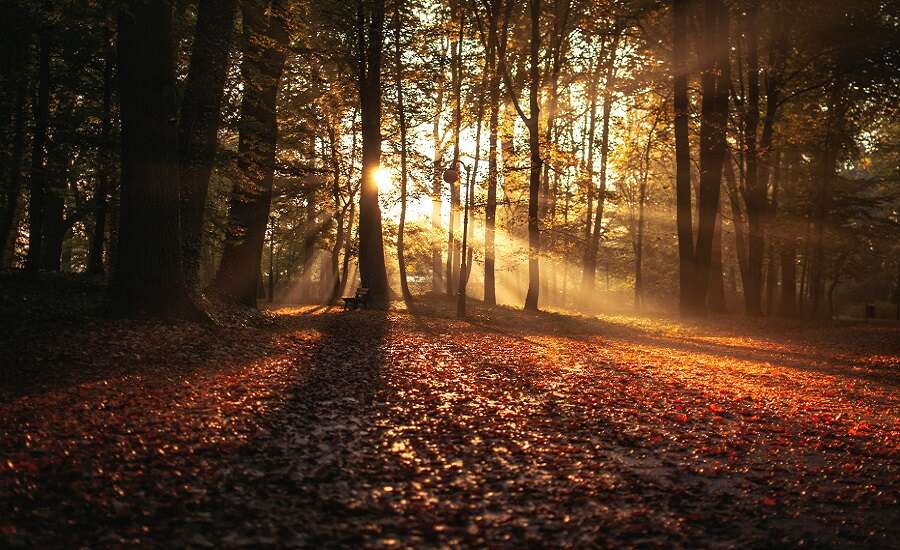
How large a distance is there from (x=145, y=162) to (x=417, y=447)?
8098mm

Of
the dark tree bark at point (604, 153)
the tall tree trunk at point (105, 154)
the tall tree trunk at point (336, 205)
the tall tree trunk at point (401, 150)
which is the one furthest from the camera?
the dark tree bark at point (604, 153)

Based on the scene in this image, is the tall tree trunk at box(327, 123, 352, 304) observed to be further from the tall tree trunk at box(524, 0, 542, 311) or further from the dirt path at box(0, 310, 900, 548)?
the dirt path at box(0, 310, 900, 548)

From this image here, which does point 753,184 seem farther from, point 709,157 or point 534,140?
point 534,140

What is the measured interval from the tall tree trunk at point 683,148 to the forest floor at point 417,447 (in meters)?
9.75

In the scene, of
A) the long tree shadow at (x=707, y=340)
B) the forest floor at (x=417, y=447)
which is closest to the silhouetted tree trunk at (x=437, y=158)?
the long tree shadow at (x=707, y=340)

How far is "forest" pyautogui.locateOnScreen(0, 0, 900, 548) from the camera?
13.7 ft

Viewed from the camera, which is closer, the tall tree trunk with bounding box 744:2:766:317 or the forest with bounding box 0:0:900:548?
the forest with bounding box 0:0:900:548

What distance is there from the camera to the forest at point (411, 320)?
4180mm

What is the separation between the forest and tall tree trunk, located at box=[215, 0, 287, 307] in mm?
92

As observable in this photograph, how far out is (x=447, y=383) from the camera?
8.63 meters

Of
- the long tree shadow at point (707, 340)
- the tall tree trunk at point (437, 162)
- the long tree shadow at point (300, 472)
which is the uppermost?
the tall tree trunk at point (437, 162)

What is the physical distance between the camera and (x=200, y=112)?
14.1 meters

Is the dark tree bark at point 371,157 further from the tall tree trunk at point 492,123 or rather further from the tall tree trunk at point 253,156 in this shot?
the tall tree trunk at point 492,123

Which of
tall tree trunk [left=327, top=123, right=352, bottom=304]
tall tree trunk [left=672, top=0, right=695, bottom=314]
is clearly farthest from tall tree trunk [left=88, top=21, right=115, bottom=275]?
tall tree trunk [left=672, top=0, right=695, bottom=314]
